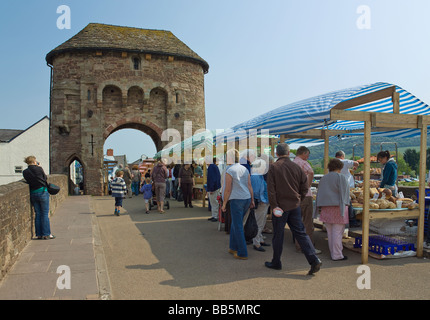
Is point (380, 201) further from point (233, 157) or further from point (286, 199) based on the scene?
point (233, 157)

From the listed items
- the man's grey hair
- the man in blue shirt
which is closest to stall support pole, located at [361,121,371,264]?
the man's grey hair

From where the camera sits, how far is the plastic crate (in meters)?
5.69

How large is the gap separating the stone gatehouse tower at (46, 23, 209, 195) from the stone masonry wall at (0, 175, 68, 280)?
15527 mm

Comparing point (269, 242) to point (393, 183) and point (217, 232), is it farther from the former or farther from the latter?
point (393, 183)

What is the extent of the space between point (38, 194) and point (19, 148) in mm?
33678

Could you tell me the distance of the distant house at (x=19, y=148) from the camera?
1388 inches

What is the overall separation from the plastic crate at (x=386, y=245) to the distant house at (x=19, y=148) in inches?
1423

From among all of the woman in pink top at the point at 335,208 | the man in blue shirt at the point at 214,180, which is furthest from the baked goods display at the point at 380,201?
the man in blue shirt at the point at 214,180

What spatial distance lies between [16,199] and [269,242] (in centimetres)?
455

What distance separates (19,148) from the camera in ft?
119

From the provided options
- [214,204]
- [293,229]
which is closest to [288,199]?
[293,229]

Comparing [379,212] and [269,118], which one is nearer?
[379,212]
